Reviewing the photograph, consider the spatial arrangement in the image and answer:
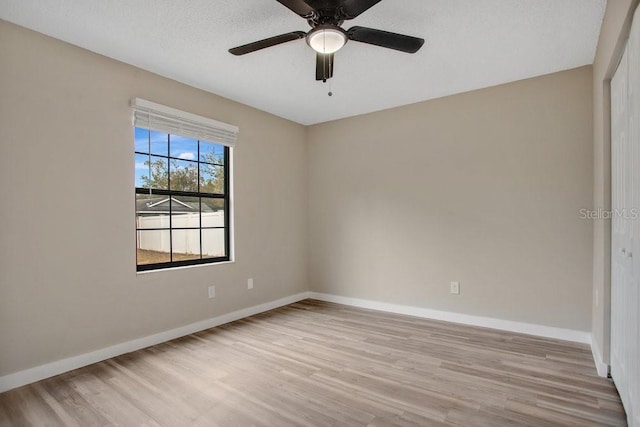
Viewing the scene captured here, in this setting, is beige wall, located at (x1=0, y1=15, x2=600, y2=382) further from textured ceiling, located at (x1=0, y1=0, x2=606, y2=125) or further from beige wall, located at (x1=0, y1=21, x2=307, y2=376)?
textured ceiling, located at (x1=0, y1=0, x2=606, y2=125)

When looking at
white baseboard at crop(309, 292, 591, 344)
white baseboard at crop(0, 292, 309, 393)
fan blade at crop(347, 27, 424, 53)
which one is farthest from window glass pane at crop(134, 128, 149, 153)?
white baseboard at crop(309, 292, 591, 344)

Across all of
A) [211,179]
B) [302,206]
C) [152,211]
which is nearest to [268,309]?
[302,206]

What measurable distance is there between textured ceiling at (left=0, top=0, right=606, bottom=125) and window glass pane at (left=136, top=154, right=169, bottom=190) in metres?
0.80

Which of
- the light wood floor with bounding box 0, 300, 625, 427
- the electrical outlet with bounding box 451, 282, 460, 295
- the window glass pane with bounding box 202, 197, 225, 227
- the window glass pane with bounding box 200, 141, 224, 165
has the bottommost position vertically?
the light wood floor with bounding box 0, 300, 625, 427

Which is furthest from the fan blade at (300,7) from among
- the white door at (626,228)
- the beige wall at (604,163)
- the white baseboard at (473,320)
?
the white baseboard at (473,320)

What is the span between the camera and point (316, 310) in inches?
165

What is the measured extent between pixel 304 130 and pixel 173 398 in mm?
3653

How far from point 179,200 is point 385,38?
2.42 meters

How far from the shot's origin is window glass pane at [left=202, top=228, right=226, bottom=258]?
3.67 meters

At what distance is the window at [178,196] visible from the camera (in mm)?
3107

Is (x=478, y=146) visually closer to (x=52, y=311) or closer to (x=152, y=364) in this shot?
(x=152, y=364)

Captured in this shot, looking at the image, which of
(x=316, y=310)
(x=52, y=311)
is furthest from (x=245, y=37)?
(x=316, y=310)

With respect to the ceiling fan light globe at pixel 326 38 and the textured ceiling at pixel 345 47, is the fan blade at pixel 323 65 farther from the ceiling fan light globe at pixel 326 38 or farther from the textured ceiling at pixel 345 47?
the textured ceiling at pixel 345 47

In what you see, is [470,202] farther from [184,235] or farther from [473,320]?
[184,235]
